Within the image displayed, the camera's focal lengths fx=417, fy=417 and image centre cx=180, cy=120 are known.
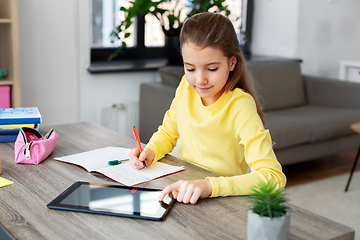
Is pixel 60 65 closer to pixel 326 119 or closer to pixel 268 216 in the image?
pixel 326 119

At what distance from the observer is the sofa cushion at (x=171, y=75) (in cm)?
291

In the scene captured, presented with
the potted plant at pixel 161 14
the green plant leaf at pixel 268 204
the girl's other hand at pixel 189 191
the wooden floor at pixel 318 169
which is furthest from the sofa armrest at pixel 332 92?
the green plant leaf at pixel 268 204

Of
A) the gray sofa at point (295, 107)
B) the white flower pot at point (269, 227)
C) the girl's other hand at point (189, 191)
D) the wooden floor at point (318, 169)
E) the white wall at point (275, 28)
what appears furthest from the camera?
the white wall at point (275, 28)

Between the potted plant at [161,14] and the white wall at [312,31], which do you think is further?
the white wall at [312,31]

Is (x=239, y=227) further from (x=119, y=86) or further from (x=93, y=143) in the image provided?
(x=119, y=86)

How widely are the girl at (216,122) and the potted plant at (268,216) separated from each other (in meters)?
0.25

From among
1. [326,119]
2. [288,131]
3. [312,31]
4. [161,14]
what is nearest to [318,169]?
[326,119]

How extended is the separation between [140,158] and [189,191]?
0.93ft

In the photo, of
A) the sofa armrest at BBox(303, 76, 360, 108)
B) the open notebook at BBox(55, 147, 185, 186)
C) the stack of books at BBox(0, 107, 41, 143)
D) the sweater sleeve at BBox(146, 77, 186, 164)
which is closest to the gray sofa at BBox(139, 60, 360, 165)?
the sofa armrest at BBox(303, 76, 360, 108)

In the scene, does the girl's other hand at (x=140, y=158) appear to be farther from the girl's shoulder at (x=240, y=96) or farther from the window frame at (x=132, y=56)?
the window frame at (x=132, y=56)

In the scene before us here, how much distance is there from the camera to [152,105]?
2908 millimetres

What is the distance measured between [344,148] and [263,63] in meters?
0.88

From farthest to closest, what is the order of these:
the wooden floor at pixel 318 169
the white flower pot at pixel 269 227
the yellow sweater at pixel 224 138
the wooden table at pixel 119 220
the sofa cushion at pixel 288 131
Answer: the wooden floor at pixel 318 169, the sofa cushion at pixel 288 131, the yellow sweater at pixel 224 138, the wooden table at pixel 119 220, the white flower pot at pixel 269 227

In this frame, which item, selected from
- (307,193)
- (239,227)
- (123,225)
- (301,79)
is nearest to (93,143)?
(123,225)
